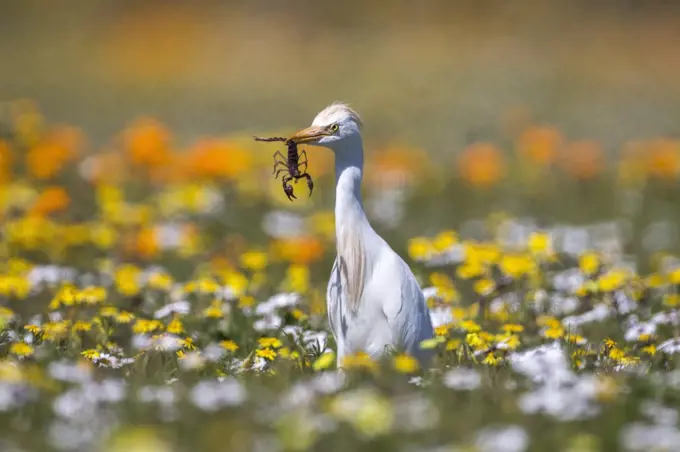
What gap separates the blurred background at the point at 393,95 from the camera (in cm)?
1125

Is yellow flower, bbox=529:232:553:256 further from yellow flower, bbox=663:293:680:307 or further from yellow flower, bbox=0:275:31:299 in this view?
yellow flower, bbox=0:275:31:299

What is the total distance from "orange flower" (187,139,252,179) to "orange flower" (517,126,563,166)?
2760mm

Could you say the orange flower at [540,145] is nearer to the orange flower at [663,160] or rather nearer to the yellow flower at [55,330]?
the orange flower at [663,160]

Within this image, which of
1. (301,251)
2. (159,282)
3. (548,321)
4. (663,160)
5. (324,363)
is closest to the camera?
(324,363)

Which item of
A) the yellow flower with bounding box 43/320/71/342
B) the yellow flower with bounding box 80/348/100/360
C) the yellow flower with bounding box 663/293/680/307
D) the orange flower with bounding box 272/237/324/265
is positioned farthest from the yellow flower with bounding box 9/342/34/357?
the yellow flower with bounding box 663/293/680/307

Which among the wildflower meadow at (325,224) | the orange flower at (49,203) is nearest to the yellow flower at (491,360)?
the wildflower meadow at (325,224)

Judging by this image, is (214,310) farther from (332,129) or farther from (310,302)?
(332,129)

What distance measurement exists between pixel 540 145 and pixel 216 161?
313 centimetres

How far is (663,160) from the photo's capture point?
11.4 metres

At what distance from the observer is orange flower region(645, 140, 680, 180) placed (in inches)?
451

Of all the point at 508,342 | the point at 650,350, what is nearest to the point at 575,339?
the point at 650,350

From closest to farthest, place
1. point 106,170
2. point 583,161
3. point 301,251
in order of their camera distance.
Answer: point 301,251, point 106,170, point 583,161

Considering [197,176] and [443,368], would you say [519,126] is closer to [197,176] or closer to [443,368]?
[197,176]

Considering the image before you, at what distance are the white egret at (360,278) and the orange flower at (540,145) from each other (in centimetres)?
611
